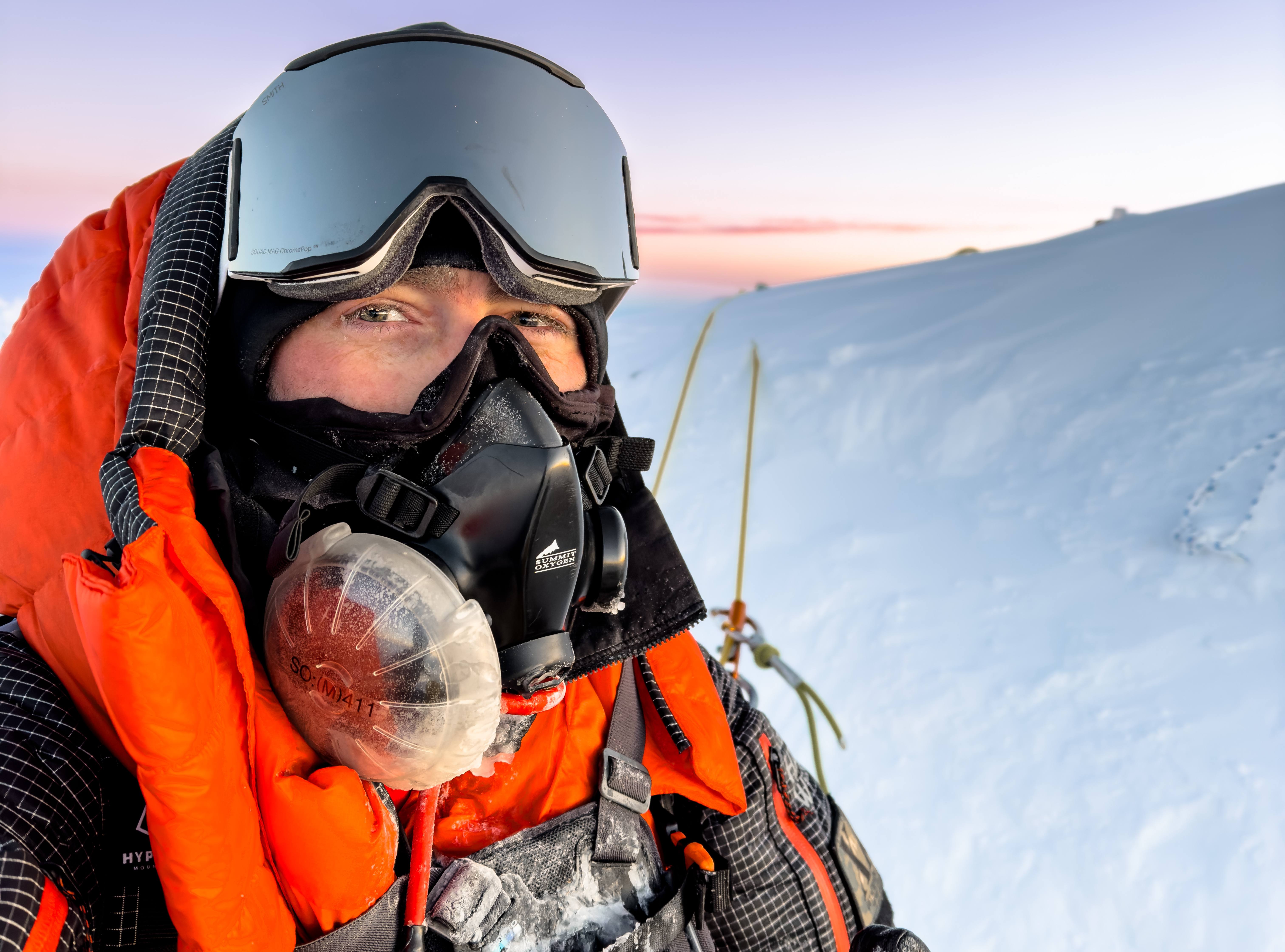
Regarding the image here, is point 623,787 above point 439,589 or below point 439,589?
below

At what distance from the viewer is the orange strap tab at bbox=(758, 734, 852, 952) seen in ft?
4.37

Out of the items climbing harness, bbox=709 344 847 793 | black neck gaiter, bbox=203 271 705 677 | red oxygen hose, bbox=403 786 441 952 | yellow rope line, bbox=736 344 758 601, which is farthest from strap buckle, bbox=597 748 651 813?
yellow rope line, bbox=736 344 758 601

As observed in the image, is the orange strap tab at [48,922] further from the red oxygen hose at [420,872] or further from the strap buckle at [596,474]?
the strap buckle at [596,474]

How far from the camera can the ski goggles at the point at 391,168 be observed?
38.9 inches

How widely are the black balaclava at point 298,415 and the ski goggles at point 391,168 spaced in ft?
0.14

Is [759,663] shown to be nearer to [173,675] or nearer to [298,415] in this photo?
[298,415]

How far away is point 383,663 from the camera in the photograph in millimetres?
803

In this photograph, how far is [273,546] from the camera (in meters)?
0.91

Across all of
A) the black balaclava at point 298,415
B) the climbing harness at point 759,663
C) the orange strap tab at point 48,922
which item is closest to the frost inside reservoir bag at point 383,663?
the black balaclava at point 298,415

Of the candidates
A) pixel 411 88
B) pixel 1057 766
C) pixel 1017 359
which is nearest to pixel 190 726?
pixel 411 88

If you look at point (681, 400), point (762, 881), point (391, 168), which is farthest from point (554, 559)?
point (681, 400)

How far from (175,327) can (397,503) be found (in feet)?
1.13

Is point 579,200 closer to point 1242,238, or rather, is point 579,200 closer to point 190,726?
point 190,726

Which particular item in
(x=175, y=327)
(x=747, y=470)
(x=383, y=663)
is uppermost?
(x=175, y=327)
